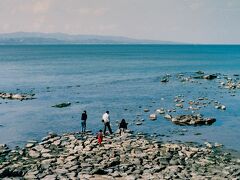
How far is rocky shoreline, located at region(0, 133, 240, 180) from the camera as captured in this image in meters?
28.8

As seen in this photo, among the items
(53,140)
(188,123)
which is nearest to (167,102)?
(188,123)

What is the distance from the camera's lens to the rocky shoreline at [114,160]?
1132 inches

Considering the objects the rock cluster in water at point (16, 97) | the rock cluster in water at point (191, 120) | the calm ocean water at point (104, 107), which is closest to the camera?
the calm ocean water at point (104, 107)

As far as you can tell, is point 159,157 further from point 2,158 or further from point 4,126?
point 4,126

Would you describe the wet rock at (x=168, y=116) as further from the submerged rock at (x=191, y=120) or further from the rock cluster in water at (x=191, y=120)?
the submerged rock at (x=191, y=120)

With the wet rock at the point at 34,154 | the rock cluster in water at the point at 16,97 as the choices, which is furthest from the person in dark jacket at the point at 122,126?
the rock cluster in water at the point at 16,97

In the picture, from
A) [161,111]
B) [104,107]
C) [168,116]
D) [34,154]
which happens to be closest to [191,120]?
[168,116]

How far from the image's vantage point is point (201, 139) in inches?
1678

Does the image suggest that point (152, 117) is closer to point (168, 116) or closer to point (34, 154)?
point (168, 116)

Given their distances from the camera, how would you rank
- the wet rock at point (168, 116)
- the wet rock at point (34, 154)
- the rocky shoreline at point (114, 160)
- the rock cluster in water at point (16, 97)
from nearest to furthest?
the rocky shoreline at point (114, 160)
the wet rock at point (34, 154)
the wet rock at point (168, 116)
the rock cluster in water at point (16, 97)

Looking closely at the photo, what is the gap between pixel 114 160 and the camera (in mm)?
31406

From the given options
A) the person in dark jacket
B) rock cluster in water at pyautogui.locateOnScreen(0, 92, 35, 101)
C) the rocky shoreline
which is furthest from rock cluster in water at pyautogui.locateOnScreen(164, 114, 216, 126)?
rock cluster in water at pyautogui.locateOnScreen(0, 92, 35, 101)

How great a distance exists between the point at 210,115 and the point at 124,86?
39.9m

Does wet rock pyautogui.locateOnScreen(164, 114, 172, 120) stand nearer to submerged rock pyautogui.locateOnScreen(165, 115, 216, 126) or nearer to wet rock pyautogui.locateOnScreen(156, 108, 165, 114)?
submerged rock pyautogui.locateOnScreen(165, 115, 216, 126)
